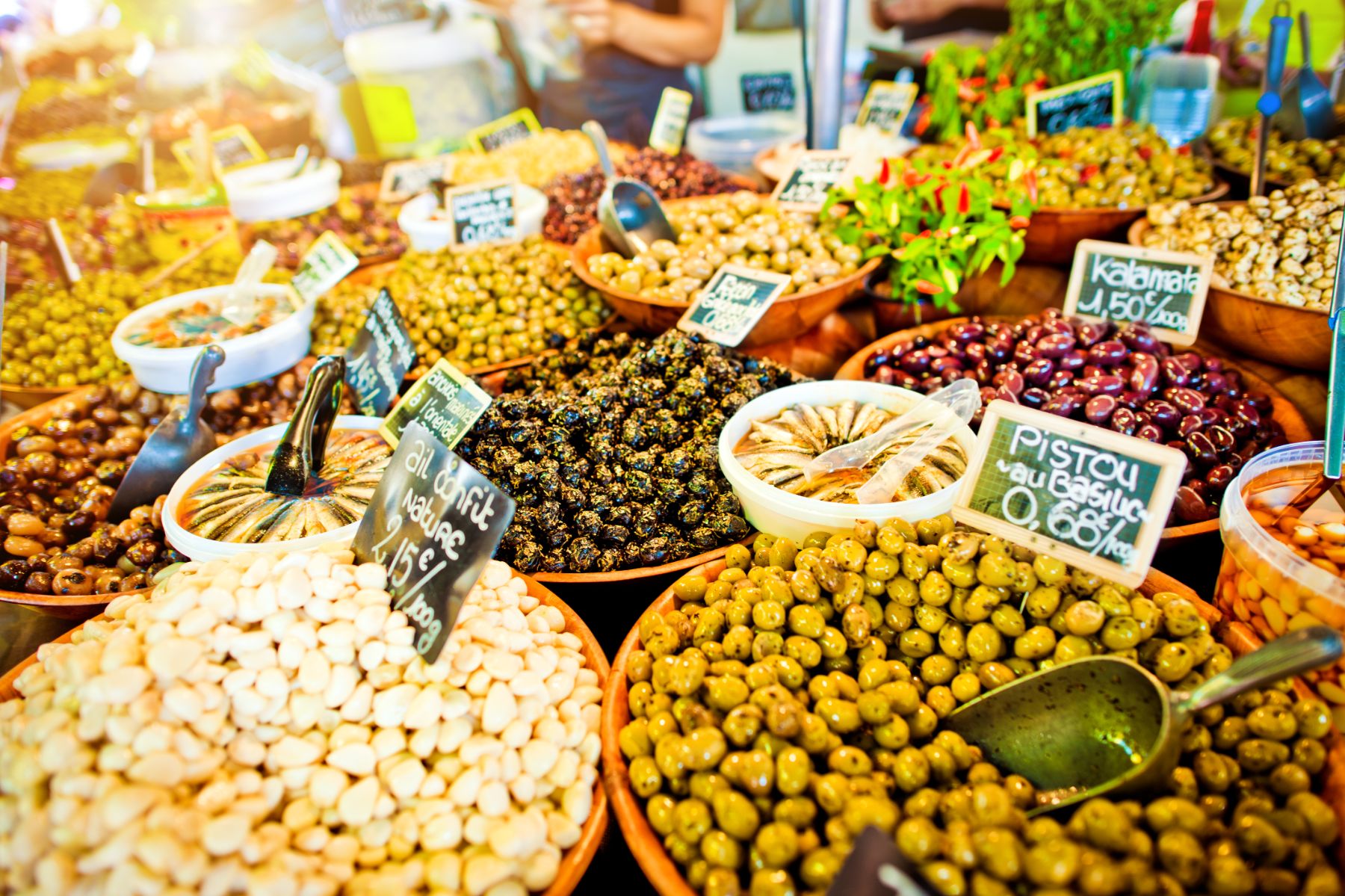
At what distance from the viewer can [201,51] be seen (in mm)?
4918

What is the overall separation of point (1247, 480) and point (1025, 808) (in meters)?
0.91

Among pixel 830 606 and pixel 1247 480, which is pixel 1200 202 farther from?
pixel 830 606

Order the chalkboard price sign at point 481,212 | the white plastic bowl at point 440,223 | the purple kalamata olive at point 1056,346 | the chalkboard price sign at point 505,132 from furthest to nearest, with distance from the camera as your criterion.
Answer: the chalkboard price sign at point 505,132 → the white plastic bowl at point 440,223 → the chalkboard price sign at point 481,212 → the purple kalamata olive at point 1056,346

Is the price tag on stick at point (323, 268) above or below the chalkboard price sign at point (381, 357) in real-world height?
above

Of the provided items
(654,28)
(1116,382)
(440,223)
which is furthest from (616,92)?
(1116,382)

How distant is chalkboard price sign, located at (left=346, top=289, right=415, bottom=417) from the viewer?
237 cm

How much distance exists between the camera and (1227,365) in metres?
2.25

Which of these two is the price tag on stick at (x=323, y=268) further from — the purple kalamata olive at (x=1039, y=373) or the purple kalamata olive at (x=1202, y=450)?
the purple kalamata olive at (x=1202, y=450)

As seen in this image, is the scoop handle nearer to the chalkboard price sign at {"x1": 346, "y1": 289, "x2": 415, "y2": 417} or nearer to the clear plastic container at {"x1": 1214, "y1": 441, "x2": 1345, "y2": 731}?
the clear plastic container at {"x1": 1214, "y1": 441, "x2": 1345, "y2": 731}

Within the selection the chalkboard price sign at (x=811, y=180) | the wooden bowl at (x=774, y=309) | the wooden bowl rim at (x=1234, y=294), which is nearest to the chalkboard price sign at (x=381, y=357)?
the wooden bowl at (x=774, y=309)

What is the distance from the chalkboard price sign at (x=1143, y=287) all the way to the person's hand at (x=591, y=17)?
3.96 metres

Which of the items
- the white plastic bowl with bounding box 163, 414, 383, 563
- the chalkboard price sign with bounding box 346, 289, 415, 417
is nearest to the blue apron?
the chalkboard price sign with bounding box 346, 289, 415, 417

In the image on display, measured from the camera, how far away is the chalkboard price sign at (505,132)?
4.69m

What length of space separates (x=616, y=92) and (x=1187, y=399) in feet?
15.4
